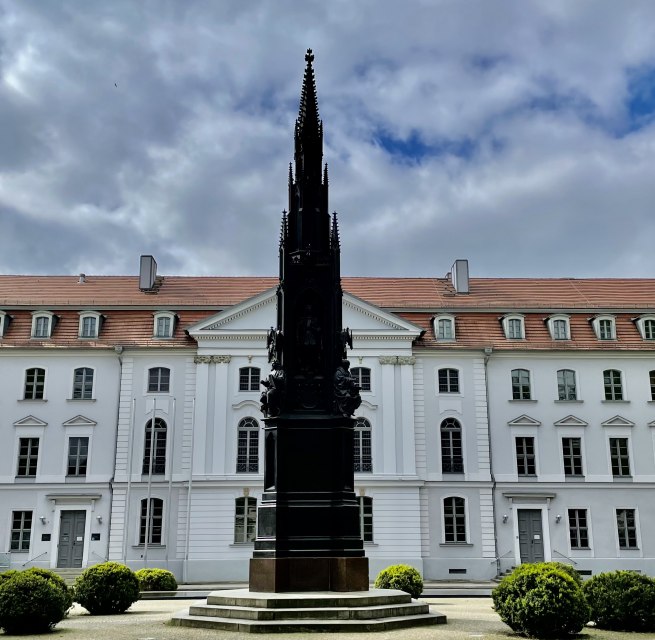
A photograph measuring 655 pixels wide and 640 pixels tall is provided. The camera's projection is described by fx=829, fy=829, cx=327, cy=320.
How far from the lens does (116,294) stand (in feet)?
135

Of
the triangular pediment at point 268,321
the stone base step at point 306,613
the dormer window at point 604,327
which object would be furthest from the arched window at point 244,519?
the stone base step at point 306,613

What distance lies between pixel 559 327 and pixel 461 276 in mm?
5754

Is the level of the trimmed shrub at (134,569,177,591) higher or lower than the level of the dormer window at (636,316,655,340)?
lower

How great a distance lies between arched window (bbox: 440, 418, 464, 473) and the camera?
1458 inches

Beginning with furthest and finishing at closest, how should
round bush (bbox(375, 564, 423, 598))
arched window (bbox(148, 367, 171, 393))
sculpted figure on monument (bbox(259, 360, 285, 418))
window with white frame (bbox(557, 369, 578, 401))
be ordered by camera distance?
window with white frame (bbox(557, 369, 578, 401)) < arched window (bbox(148, 367, 171, 393)) < round bush (bbox(375, 564, 423, 598)) < sculpted figure on monument (bbox(259, 360, 285, 418))

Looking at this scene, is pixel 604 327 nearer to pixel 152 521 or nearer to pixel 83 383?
pixel 152 521

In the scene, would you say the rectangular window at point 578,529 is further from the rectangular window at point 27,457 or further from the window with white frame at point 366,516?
the rectangular window at point 27,457

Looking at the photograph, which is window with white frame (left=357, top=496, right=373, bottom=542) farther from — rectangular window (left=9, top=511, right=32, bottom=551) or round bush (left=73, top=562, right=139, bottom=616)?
round bush (left=73, top=562, right=139, bottom=616)

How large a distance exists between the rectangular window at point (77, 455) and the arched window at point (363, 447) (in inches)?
472

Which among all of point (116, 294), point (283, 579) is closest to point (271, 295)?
point (116, 294)

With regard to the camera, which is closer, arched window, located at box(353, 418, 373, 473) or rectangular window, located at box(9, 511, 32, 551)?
rectangular window, located at box(9, 511, 32, 551)

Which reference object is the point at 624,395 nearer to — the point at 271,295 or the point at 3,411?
the point at 271,295

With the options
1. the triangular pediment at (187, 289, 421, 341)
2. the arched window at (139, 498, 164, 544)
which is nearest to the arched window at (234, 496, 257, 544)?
the arched window at (139, 498, 164, 544)

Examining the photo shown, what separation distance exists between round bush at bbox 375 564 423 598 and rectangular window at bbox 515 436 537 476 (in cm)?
1708
